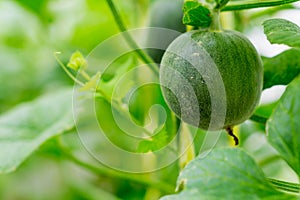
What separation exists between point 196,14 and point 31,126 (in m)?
0.59

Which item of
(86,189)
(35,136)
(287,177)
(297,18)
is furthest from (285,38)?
(287,177)

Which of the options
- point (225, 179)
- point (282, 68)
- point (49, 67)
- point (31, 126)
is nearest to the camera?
point (225, 179)

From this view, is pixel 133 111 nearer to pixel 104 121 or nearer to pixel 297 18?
pixel 104 121

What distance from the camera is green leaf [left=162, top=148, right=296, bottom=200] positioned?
22.0 inches

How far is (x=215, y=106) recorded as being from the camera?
63 centimetres

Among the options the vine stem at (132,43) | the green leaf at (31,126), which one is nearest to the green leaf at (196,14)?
the vine stem at (132,43)

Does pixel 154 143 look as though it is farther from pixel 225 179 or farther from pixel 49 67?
pixel 49 67

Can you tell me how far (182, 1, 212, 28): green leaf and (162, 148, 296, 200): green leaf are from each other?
16 centimetres

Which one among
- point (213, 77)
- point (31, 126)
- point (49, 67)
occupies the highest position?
point (213, 77)

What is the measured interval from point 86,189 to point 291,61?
692 mm

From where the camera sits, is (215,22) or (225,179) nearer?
(225,179)

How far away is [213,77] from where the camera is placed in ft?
2.05

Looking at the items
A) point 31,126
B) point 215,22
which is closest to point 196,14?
point 215,22

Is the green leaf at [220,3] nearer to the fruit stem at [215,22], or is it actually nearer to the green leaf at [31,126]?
the fruit stem at [215,22]
